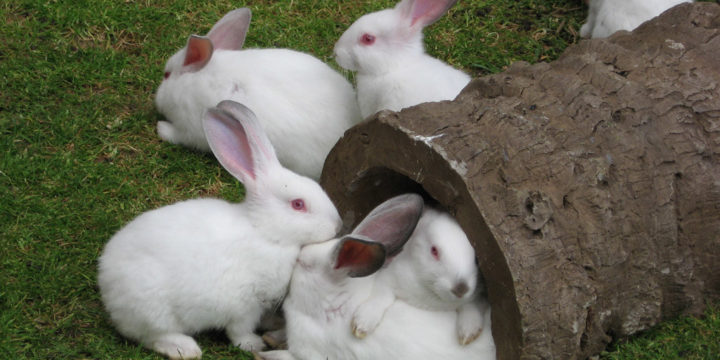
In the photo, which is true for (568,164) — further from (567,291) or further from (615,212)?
(567,291)

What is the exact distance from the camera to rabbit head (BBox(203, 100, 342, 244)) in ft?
13.0

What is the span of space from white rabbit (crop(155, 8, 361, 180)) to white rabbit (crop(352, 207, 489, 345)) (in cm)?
116

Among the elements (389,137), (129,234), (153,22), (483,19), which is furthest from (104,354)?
(483,19)

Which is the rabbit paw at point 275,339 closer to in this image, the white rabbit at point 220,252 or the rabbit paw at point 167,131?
the white rabbit at point 220,252

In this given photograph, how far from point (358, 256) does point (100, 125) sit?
218cm

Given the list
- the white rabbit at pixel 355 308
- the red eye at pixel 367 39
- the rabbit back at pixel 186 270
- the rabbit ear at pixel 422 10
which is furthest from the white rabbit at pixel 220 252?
the rabbit ear at pixel 422 10

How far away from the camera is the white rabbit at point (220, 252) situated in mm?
3787

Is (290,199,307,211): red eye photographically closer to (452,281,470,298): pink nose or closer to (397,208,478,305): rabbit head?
(397,208,478,305): rabbit head

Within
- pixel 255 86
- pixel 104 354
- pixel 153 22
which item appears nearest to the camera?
pixel 104 354

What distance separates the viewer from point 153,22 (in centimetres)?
598

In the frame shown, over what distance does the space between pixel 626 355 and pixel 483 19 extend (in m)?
3.08

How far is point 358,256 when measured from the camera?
3.72 m

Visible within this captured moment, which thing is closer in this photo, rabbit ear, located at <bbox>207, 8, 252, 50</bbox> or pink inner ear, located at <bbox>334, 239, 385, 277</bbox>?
pink inner ear, located at <bbox>334, 239, 385, 277</bbox>

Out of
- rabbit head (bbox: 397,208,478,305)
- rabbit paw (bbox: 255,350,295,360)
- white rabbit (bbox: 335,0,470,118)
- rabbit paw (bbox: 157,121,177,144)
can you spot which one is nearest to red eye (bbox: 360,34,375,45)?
white rabbit (bbox: 335,0,470,118)
